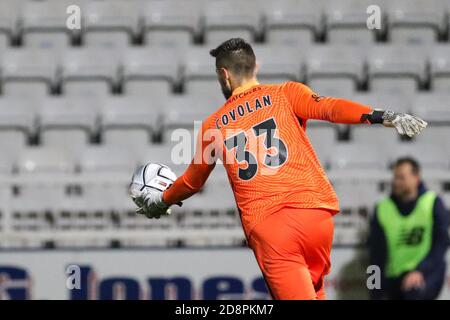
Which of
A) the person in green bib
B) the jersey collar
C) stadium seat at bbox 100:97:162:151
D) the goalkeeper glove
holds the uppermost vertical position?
stadium seat at bbox 100:97:162:151

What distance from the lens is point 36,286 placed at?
9969 mm

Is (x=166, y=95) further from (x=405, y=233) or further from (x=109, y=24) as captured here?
(x=405, y=233)

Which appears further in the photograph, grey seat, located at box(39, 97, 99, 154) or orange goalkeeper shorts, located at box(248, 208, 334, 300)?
grey seat, located at box(39, 97, 99, 154)

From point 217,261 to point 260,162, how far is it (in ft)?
14.7

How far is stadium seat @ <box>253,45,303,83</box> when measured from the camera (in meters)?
12.1

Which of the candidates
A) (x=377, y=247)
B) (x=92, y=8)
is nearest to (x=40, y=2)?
(x=92, y=8)

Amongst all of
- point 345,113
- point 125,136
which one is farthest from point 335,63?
point 345,113

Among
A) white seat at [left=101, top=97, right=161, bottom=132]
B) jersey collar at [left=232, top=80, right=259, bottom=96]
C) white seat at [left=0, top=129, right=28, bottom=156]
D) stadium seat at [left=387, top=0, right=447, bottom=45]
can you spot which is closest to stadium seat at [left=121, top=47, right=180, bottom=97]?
white seat at [left=101, top=97, right=161, bottom=132]

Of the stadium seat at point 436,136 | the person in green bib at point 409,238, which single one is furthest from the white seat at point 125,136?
the person in green bib at point 409,238

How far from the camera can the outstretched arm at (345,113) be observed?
209 inches

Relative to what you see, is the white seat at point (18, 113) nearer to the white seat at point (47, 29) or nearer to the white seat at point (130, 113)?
the white seat at point (130, 113)

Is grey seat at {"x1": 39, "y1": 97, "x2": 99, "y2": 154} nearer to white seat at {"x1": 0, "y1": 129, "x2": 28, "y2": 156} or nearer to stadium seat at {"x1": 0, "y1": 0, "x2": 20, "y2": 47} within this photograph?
white seat at {"x1": 0, "y1": 129, "x2": 28, "y2": 156}

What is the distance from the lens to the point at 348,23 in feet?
42.4

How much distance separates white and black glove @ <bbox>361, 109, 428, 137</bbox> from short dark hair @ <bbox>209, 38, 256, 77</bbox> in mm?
722
